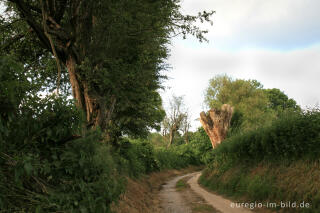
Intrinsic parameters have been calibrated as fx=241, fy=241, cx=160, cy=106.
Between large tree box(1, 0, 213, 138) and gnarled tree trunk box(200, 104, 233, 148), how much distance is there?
9806 millimetres

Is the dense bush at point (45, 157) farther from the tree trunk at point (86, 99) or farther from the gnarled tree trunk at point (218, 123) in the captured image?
the gnarled tree trunk at point (218, 123)

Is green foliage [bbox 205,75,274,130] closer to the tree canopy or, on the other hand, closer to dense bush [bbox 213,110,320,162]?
the tree canopy

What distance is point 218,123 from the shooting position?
56.1 ft

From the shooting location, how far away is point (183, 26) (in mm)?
7465

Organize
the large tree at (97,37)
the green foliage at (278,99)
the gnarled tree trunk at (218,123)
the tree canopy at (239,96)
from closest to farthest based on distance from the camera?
the large tree at (97,37), the gnarled tree trunk at (218,123), the tree canopy at (239,96), the green foliage at (278,99)

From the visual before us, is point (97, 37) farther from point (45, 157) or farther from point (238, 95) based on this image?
point (238, 95)

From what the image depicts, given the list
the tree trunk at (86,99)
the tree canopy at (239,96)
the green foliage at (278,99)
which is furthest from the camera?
the green foliage at (278,99)

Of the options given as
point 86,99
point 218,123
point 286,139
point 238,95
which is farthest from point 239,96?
point 86,99

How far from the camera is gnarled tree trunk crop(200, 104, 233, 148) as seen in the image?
1714 cm

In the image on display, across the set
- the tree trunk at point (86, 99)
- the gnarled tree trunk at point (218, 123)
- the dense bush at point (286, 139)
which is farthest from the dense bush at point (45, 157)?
the gnarled tree trunk at point (218, 123)

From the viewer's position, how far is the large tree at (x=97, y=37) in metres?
6.26

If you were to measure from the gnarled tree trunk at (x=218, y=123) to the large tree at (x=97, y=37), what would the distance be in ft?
32.2

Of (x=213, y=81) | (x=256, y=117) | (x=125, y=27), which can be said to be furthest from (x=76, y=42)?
(x=213, y=81)

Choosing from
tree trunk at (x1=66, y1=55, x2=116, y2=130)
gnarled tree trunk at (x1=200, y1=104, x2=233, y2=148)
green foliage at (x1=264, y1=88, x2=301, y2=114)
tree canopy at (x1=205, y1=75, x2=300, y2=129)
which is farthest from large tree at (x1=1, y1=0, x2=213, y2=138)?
green foliage at (x1=264, y1=88, x2=301, y2=114)
